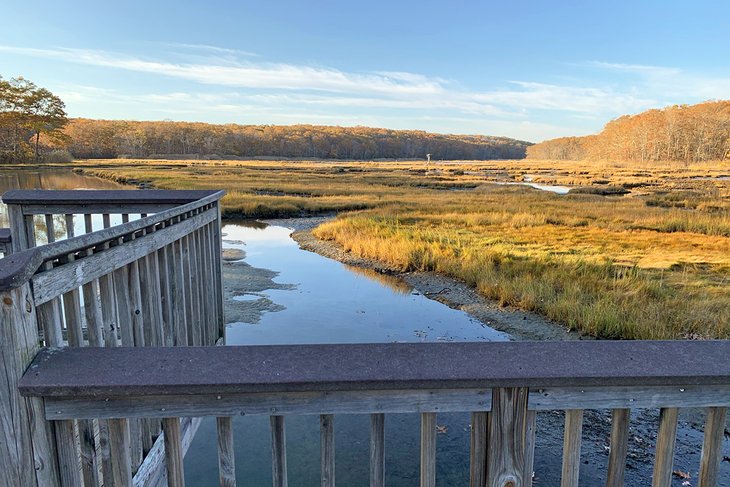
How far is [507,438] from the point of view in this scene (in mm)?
1615

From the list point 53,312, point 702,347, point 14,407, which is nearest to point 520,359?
point 702,347

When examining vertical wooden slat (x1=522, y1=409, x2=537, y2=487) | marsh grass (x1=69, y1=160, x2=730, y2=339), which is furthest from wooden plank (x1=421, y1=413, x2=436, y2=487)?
marsh grass (x1=69, y1=160, x2=730, y2=339)

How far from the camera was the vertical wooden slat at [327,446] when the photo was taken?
1.65m

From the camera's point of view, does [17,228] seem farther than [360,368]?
Yes

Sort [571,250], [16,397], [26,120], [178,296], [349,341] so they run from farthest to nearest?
[26,120], [571,250], [349,341], [178,296], [16,397]

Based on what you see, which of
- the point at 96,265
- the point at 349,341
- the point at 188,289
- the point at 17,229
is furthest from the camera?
the point at 349,341

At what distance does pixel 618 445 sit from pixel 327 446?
38.9 inches

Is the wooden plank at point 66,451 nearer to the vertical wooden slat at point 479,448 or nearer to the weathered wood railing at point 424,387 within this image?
the weathered wood railing at point 424,387

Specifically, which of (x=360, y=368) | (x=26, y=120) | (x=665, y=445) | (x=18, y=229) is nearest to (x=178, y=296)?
(x=18, y=229)

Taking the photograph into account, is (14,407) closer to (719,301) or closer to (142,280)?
(142,280)

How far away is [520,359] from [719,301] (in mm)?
9832

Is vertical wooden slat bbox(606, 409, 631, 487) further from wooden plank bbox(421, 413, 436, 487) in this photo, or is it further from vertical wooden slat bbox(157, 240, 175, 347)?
vertical wooden slat bbox(157, 240, 175, 347)

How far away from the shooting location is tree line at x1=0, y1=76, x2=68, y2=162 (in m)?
77.4

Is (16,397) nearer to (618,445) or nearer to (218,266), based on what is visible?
(618,445)
